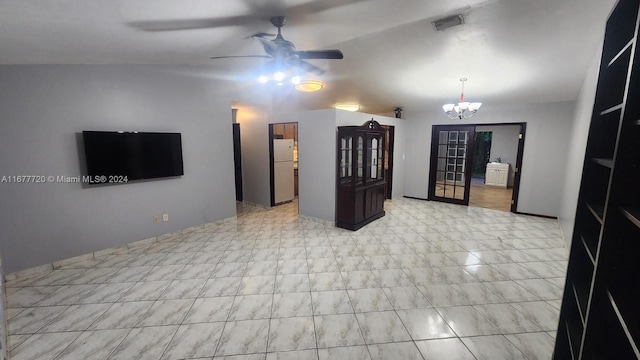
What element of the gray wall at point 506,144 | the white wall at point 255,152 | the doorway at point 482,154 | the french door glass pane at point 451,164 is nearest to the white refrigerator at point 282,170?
the white wall at point 255,152

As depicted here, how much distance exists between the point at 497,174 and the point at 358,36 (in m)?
7.79

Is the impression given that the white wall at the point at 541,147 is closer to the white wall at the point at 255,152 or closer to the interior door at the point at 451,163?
the interior door at the point at 451,163

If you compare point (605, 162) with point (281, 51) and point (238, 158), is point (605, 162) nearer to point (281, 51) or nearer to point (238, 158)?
point (281, 51)

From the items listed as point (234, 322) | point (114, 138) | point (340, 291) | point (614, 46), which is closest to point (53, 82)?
point (114, 138)

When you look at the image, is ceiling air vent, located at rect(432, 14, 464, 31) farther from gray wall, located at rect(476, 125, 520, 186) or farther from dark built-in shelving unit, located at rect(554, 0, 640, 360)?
gray wall, located at rect(476, 125, 520, 186)

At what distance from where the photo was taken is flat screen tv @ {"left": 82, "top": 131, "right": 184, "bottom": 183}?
316cm

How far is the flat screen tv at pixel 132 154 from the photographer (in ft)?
10.4

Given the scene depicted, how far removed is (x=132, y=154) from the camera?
11.4 feet

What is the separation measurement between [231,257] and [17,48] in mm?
2880

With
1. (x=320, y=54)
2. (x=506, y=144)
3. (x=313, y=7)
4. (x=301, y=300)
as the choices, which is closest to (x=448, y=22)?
(x=320, y=54)

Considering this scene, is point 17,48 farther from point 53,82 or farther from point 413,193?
point 413,193

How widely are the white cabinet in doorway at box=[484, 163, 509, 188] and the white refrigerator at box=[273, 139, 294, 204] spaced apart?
6799mm

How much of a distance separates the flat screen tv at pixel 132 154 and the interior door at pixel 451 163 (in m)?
5.64

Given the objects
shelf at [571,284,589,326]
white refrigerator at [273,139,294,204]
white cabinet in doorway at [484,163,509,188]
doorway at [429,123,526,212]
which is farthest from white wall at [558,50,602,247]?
white cabinet in doorway at [484,163,509,188]
